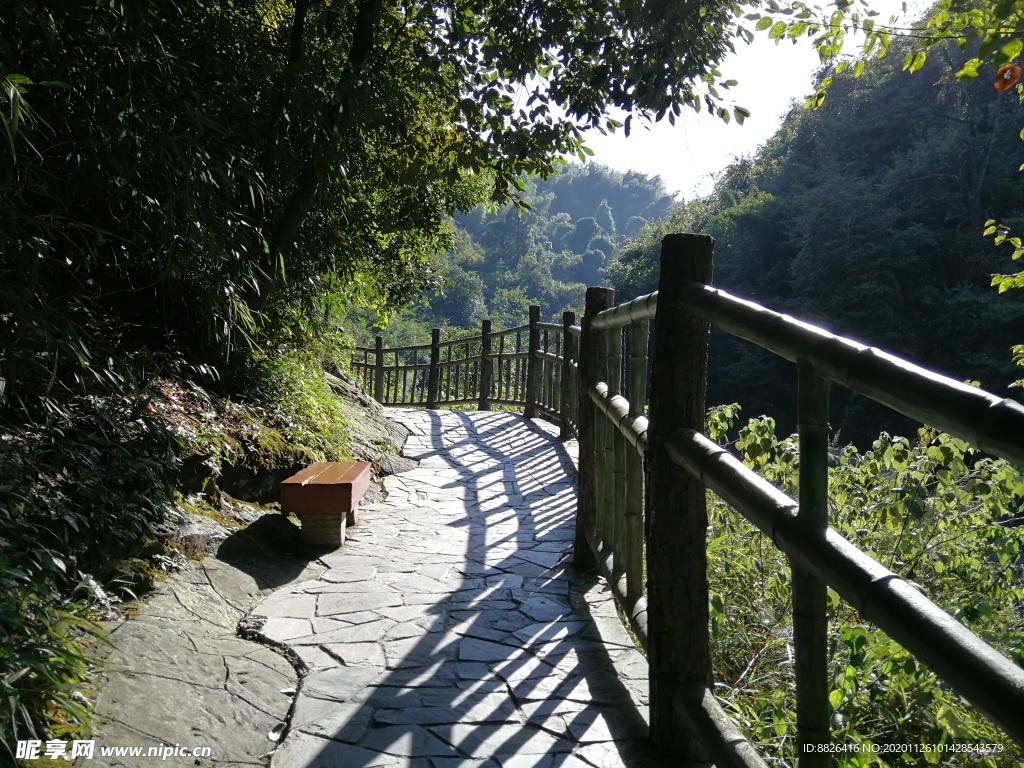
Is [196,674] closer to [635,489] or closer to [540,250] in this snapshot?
[635,489]

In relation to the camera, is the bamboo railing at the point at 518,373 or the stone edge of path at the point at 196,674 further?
the bamboo railing at the point at 518,373

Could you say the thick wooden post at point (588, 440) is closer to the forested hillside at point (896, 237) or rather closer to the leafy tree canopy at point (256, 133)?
the leafy tree canopy at point (256, 133)

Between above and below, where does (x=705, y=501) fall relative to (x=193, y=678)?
above

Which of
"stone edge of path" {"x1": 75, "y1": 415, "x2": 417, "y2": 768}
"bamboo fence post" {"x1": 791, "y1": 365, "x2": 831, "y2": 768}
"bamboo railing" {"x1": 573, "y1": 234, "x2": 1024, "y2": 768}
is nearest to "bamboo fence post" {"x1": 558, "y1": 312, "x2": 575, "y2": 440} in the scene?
"bamboo railing" {"x1": 573, "y1": 234, "x2": 1024, "y2": 768}

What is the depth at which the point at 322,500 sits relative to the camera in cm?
394

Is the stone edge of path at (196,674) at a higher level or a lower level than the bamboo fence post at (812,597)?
lower

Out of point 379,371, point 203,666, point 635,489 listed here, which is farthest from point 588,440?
point 379,371

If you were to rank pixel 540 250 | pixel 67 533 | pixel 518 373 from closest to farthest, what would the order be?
1. pixel 67 533
2. pixel 518 373
3. pixel 540 250

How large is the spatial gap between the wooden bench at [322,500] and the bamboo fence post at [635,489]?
1.71 meters

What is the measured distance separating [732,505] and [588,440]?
2.10m

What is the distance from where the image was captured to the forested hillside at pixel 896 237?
66.9ft

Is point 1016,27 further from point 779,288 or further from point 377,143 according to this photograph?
point 779,288

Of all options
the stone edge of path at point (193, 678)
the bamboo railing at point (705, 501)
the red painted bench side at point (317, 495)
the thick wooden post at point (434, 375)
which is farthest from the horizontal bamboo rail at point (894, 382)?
the thick wooden post at point (434, 375)

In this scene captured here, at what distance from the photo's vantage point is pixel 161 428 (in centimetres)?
341
